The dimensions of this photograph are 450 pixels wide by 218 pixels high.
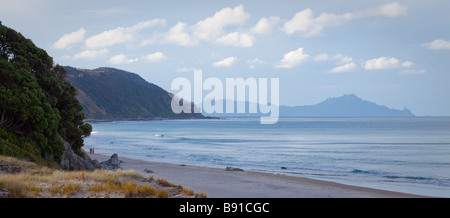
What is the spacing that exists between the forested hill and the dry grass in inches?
136

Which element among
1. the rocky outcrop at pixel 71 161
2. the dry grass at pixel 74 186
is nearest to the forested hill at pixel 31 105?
the rocky outcrop at pixel 71 161

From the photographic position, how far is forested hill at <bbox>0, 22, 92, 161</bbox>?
1656 cm

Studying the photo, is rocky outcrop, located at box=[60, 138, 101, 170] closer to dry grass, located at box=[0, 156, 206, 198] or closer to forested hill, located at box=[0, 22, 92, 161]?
forested hill, located at box=[0, 22, 92, 161]

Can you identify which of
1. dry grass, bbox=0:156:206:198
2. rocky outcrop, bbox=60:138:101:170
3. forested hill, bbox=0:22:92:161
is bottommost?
rocky outcrop, bbox=60:138:101:170

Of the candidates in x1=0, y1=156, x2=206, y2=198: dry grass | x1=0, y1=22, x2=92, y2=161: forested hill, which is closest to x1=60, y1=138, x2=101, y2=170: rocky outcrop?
x1=0, y1=22, x2=92, y2=161: forested hill

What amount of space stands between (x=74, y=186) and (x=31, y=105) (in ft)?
25.9

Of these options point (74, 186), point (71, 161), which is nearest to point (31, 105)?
point (71, 161)

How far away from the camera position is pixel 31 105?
17.0 metres

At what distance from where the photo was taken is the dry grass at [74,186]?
384 inches

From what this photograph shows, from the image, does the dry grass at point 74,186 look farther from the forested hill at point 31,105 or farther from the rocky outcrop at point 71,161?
the rocky outcrop at point 71,161

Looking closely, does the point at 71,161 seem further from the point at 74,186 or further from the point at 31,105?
the point at 74,186

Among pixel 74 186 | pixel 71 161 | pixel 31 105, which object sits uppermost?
pixel 31 105
